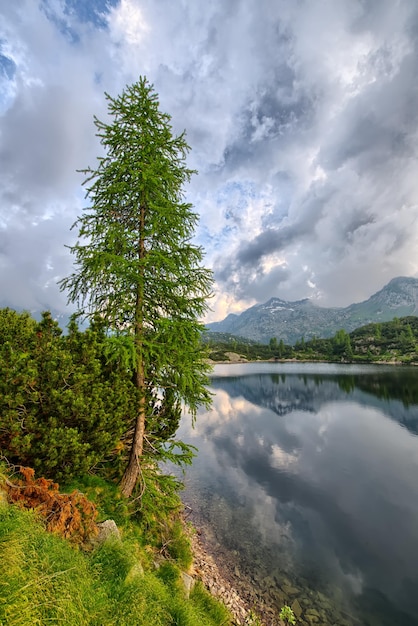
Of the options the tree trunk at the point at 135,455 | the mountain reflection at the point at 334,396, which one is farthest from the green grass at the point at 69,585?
the mountain reflection at the point at 334,396

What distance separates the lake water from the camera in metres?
11.7

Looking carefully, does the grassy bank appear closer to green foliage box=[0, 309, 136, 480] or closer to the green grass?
the green grass

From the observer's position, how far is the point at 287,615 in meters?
10.1

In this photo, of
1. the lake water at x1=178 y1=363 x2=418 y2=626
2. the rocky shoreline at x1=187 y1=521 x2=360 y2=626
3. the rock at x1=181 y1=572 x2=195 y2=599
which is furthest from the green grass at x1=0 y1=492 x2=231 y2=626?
the lake water at x1=178 y1=363 x2=418 y2=626

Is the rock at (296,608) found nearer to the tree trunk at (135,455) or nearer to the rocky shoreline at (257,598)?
the rocky shoreline at (257,598)

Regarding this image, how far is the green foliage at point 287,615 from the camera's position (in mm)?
9922

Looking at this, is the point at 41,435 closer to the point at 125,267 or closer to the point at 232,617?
the point at 125,267

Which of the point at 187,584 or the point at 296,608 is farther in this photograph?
the point at 296,608

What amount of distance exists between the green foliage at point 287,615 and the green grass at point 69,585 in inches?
222

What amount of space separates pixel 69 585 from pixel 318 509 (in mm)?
19498

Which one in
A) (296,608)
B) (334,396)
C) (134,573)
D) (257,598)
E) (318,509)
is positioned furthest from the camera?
(334,396)

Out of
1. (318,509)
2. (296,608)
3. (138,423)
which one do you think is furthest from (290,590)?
(138,423)

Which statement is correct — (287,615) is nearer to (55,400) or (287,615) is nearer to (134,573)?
(134,573)

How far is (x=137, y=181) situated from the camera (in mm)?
10500
